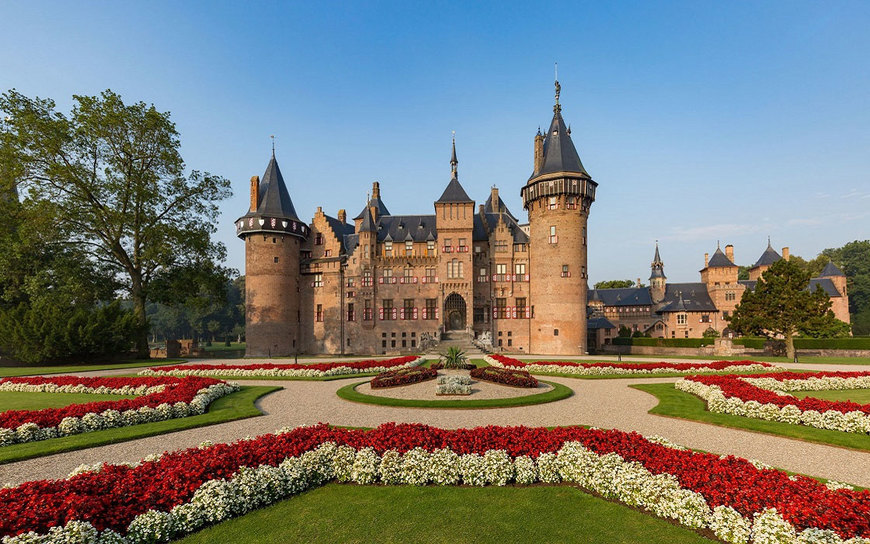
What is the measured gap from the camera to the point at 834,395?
55.0 feet

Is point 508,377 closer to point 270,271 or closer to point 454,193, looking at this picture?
point 454,193

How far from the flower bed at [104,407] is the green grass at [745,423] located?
16.1 metres

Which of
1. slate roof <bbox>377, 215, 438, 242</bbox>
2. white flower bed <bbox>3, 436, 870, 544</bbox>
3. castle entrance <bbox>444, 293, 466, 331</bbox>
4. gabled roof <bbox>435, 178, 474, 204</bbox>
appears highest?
gabled roof <bbox>435, 178, 474, 204</bbox>

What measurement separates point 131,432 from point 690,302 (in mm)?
71142

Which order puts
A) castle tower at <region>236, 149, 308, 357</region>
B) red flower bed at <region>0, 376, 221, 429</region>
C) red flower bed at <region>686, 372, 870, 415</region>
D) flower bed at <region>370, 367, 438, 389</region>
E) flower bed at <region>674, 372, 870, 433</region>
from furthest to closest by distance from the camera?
castle tower at <region>236, 149, 308, 357</region> < flower bed at <region>370, 367, 438, 389</region> < red flower bed at <region>686, 372, 870, 415</region> < flower bed at <region>674, 372, 870, 433</region> < red flower bed at <region>0, 376, 221, 429</region>

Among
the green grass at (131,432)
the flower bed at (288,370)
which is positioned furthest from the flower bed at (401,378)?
the green grass at (131,432)

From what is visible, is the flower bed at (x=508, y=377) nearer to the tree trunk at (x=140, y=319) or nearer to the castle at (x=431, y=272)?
the castle at (x=431, y=272)

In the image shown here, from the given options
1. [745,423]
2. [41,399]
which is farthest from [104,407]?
[745,423]

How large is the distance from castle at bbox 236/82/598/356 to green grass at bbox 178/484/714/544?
3569cm

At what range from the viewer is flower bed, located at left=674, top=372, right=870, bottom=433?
11711mm

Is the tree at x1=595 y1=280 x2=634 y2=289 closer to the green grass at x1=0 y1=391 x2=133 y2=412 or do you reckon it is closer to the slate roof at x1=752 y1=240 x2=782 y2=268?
the slate roof at x1=752 y1=240 x2=782 y2=268

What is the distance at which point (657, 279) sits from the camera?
7162 centimetres

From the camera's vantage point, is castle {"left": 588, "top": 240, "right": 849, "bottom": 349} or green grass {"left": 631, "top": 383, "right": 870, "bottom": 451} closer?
green grass {"left": 631, "top": 383, "right": 870, "bottom": 451}

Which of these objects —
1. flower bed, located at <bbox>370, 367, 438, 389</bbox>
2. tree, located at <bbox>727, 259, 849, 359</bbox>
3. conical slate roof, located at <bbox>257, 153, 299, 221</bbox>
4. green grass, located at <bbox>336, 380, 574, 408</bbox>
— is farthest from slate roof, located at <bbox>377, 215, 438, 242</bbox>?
green grass, located at <bbox>336, 380, 574, 408</bbox>
